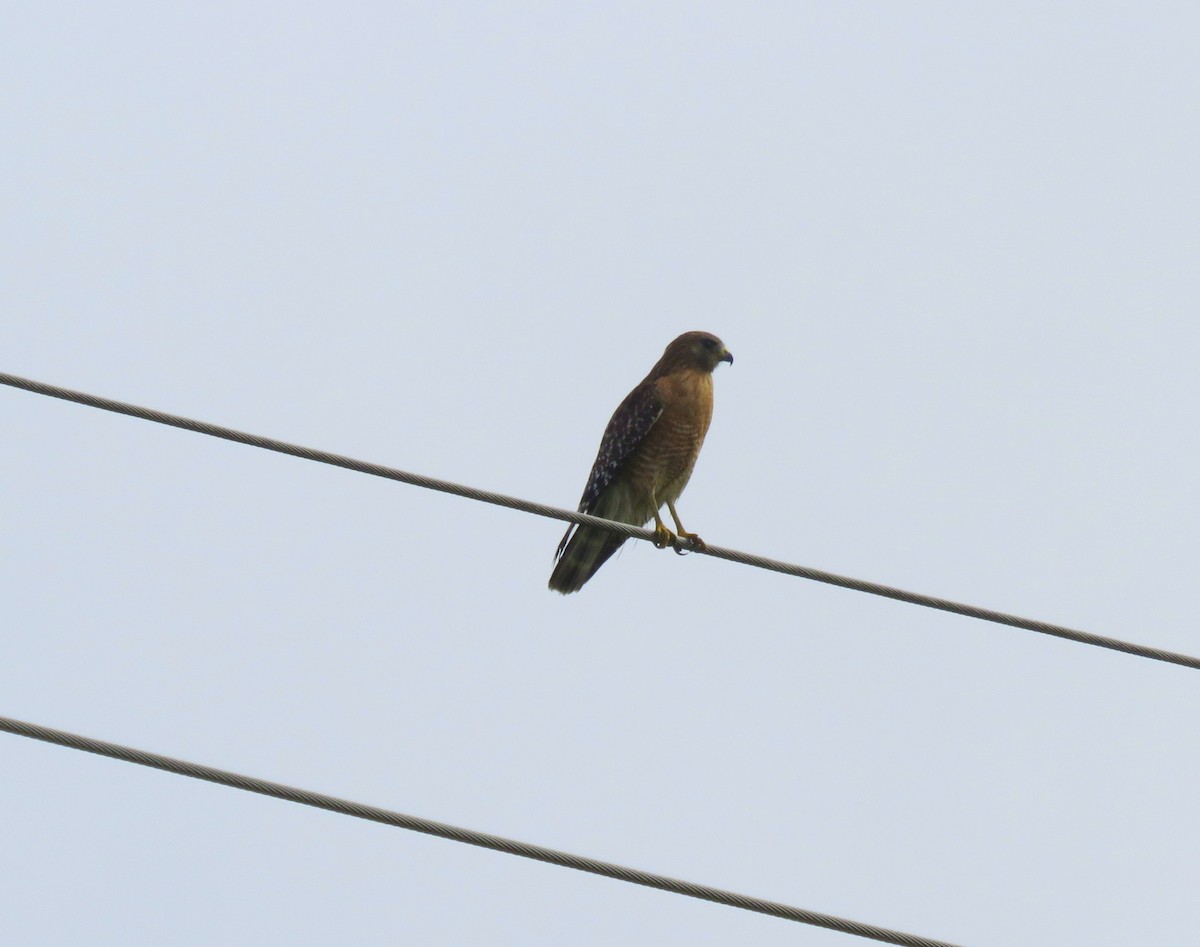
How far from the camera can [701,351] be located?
956 centimetres

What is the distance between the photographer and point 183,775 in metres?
4.39

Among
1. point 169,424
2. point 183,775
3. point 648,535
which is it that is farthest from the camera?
point 648,535

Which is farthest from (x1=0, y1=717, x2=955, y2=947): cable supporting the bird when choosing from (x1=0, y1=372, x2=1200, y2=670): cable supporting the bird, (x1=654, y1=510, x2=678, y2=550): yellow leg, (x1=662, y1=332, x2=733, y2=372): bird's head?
(x1=662, y1=332, x2=733, y2=372): bird's head

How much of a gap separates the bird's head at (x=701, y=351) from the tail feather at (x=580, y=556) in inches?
43.9

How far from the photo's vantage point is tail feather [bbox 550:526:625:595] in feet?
29.7

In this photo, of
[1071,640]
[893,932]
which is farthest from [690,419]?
[893,932]

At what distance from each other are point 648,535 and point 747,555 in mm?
1211

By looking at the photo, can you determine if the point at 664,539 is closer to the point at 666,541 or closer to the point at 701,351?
the point at 666,541

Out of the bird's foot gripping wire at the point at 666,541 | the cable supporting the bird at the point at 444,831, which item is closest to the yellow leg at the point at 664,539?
the bird's foot gripping wire at the point at 666,541

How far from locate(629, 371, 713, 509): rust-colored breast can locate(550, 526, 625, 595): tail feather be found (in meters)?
0.41

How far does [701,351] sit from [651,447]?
62 centimetres

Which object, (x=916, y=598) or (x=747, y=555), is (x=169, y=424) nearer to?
(x=747, y=555)

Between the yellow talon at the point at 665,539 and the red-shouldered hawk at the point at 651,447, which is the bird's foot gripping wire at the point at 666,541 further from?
the red-shouldered hawk at the point at 651,447

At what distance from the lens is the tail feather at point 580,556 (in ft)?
29.7
